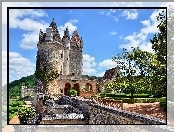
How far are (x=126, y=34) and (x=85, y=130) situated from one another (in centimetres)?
A: 263

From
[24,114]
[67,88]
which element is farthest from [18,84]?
[67,88]

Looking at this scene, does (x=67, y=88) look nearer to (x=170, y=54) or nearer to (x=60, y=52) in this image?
(x=60, y=52)

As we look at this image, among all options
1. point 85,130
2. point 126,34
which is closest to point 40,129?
point 85,130

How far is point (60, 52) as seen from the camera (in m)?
13.4

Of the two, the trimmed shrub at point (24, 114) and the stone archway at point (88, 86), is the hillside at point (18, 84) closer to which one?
the trimmed shrub at point (24, 114)

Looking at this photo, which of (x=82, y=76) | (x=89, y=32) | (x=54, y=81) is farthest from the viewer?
(x=54, y=81)

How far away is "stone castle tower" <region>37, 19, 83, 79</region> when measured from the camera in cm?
1119

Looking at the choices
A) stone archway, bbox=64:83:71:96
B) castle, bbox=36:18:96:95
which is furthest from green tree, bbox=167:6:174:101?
stone archway, bbox=64:83:71:96

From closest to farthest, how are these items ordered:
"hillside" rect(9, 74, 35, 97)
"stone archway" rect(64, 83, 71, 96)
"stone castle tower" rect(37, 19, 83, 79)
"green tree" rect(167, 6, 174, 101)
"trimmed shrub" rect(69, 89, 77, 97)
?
1. "hillside" rect(9, 74, 35, 97)
2. "green tree" rect(167, 6, 174, 101)
3. "stone castle tower" rect(37, 19, 83, 79)
4. "stone archway" rect(64, 83, 71, 96)
5. "trimmed shrub" rect(69, 89, 77, 97)

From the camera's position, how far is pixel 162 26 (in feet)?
31.7

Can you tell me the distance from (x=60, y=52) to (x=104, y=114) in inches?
152

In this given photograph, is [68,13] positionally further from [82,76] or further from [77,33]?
[82,76]

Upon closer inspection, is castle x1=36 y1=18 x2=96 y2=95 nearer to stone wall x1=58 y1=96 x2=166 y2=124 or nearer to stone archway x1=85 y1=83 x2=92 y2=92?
stone archway x1=85 y1=83 x2=92 y2=92

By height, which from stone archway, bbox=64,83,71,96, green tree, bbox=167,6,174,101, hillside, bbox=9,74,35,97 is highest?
green tree, bbox=167,6,174,101
